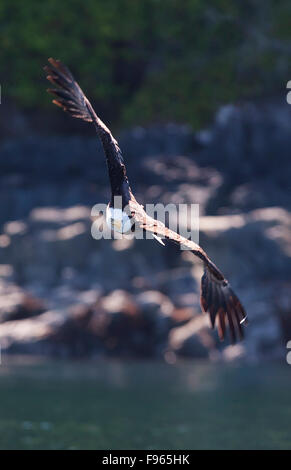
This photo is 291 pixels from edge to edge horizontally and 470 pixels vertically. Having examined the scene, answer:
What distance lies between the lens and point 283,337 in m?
35.1

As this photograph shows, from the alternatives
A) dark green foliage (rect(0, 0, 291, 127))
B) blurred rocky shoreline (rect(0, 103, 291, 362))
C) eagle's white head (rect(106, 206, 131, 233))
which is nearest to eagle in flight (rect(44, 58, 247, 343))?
eagle's white head (rect(106, 206, 131, 233))

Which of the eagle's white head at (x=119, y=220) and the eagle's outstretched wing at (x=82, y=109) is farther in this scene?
the eagle's outstretched wing at (x=82, y=109)

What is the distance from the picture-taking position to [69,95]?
13.5m

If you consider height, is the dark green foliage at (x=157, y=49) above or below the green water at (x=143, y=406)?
above

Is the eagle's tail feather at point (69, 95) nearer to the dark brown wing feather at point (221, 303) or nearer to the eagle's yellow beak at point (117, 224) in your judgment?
the eagle's yellow beak at point (117, 224)

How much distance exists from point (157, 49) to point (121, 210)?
40259 mm

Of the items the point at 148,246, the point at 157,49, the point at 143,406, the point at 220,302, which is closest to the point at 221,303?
the point at 220,302

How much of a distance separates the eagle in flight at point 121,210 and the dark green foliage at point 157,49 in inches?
1317

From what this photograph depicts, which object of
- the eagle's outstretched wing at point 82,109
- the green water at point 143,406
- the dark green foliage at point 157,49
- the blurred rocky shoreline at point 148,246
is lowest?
the eagle's outstretched wing at point 82,109

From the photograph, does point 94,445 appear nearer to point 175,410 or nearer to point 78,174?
point 175,410

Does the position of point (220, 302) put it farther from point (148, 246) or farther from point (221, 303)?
point (148, 246)

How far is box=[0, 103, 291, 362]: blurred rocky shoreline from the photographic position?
35000mm

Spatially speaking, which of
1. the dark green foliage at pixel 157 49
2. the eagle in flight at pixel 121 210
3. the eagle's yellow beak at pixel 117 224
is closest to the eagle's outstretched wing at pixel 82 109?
the eagle in flight at pixel 121 210

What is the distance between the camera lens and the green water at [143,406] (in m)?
25.8
